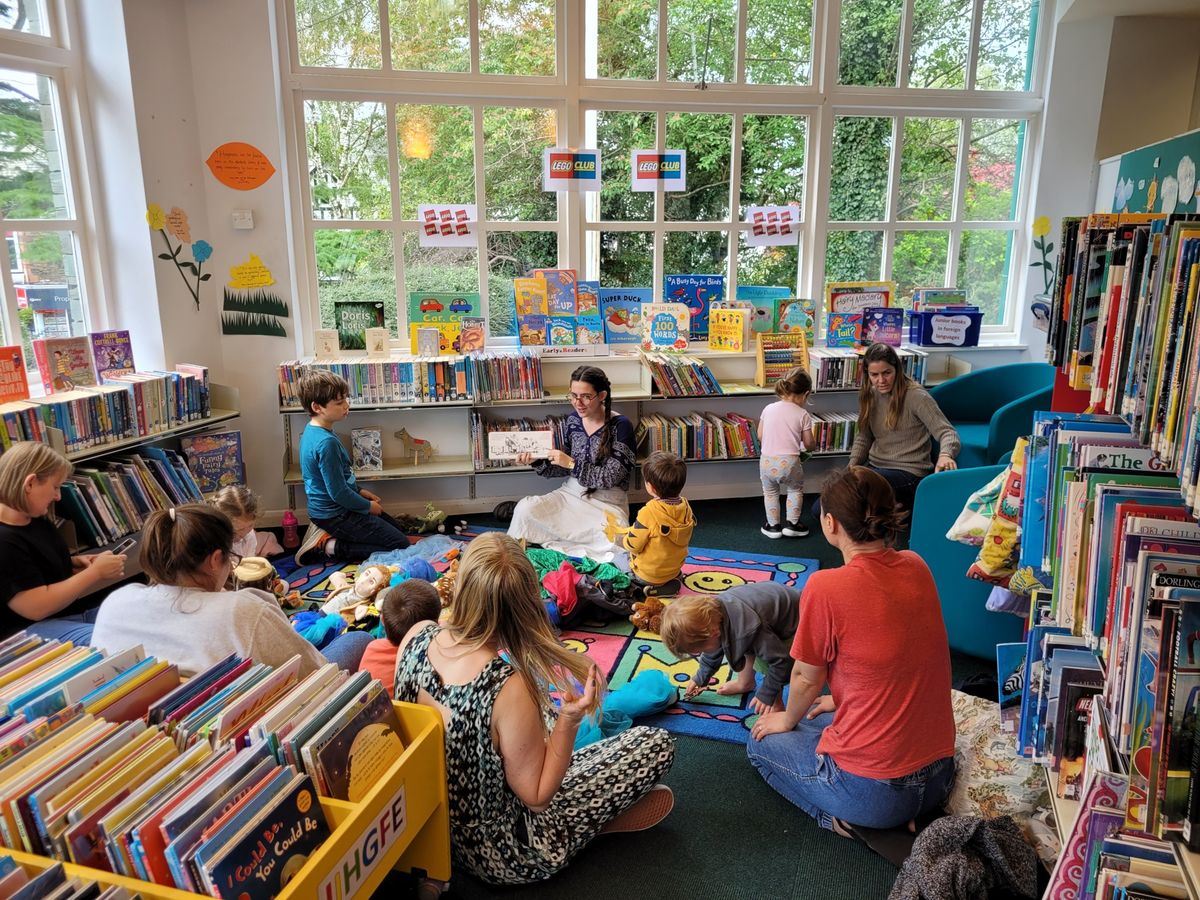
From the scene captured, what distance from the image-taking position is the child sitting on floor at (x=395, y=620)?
2527 millimetres

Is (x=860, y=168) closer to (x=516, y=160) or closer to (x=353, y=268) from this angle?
(x=516, y=160)

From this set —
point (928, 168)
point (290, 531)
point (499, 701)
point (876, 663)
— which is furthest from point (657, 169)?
point (499, 701)

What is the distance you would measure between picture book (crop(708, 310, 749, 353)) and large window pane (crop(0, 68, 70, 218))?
12.0ft

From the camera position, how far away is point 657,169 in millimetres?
5328

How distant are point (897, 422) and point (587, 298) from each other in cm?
202

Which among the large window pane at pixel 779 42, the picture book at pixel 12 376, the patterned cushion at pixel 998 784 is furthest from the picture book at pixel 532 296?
the patterned cushion at pixel 998 784

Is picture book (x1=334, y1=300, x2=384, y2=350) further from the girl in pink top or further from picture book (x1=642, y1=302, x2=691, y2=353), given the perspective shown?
the girl in pink top

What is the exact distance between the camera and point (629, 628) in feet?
12.2

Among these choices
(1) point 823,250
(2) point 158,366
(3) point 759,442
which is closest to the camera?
(2) point 158,366

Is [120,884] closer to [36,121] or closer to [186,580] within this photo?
[186,580]

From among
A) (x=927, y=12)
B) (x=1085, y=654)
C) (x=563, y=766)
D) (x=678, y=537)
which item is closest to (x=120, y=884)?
(x=563, y=766)

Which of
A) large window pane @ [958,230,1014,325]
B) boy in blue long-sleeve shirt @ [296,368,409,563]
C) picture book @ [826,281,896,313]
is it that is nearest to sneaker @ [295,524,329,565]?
boy in blue long-sleeve shirt @ [296,368,409,563]

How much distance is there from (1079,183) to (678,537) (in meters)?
3.97

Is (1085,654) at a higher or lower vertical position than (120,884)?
higher
